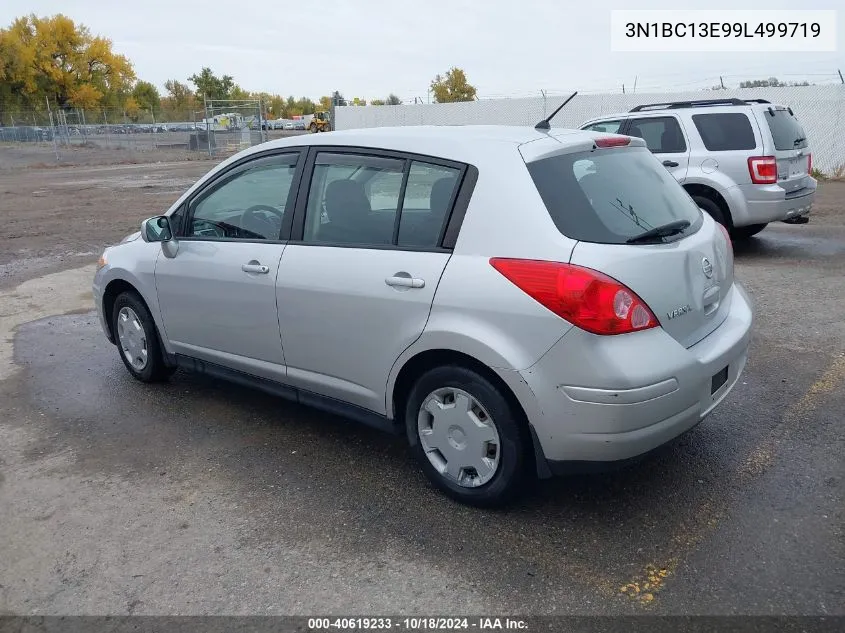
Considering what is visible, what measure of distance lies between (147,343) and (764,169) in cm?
720

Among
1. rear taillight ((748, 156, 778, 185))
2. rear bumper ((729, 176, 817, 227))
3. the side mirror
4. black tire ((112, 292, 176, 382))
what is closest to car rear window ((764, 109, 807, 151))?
rear taillight ((748, 156, 778, 185))

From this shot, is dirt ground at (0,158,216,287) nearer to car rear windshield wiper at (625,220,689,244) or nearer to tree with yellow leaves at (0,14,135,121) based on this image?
car rear windshield wiper at (625,220,689,244)

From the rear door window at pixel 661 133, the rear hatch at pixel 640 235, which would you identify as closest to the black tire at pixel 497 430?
the rear hatch at pixel 640 235

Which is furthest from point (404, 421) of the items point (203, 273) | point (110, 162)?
point (110, 162)

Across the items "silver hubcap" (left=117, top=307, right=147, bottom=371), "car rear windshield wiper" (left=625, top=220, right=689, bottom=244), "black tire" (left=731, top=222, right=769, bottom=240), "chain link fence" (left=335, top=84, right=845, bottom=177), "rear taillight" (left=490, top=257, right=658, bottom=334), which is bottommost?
"black tire" (left=731, top=222, right=769, bottom=240)

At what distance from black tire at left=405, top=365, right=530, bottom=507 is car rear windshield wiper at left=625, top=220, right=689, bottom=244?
0.89m

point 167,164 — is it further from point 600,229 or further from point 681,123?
point 600,229

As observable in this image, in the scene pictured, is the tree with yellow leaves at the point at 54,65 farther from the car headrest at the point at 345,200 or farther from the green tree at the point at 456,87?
the car headrest at the point at 345,200

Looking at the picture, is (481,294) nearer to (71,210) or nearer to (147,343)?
(147,343)

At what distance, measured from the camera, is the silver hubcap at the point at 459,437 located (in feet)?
10.9

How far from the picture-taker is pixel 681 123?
9.35m

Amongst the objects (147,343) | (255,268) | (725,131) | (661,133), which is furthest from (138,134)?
(255,268)

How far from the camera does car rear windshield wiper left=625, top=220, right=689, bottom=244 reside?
320 cm

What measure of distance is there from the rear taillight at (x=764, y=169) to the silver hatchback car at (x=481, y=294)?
212 inches
